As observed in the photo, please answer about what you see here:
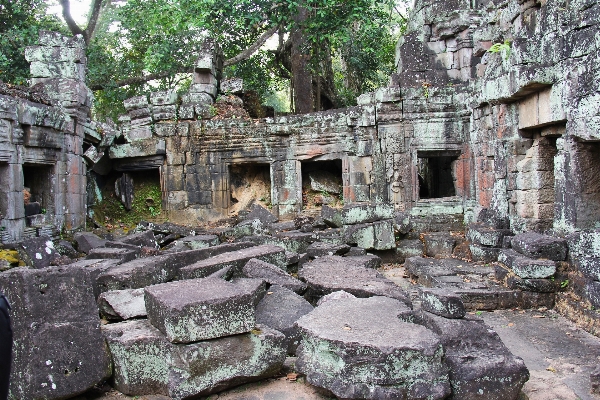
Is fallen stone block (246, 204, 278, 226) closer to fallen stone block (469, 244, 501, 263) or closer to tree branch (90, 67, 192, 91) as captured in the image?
fallen stone block (469, 244, 501, 263)

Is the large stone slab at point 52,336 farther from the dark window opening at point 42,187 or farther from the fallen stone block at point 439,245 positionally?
the fallen stone block at point 439,245

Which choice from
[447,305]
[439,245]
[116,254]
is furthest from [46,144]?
[447,305]

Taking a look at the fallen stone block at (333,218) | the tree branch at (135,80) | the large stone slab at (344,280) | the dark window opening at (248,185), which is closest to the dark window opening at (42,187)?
the dark window opening at (248,185)

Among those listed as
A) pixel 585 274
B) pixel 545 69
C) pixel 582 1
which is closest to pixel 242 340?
pixel 585 274

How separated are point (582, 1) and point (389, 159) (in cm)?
562

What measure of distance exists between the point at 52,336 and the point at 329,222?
7028 millimetres

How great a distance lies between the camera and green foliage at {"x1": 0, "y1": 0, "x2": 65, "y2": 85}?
13602 mm

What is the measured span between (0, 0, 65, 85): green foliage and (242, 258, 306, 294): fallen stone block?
11.0m

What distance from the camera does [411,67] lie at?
11.4 meters

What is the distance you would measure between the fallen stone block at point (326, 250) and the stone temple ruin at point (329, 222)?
5cm

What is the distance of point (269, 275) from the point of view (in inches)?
229

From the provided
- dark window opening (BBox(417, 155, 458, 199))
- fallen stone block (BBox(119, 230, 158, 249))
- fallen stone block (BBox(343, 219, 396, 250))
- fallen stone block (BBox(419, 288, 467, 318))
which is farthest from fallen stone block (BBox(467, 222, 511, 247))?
dark window opening (BBox(417, 155, 458, 199))

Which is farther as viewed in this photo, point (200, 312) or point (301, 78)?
point (301, 78)

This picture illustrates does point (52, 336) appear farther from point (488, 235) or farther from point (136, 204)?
point (136, 204)
